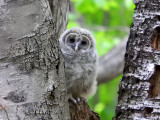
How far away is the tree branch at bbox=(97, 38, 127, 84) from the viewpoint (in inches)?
223

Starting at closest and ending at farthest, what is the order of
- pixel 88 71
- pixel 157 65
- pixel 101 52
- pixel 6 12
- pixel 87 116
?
pixel 6 12
pixel 157 65
pixel 87 116
pixel 88 71
pixel 101 52

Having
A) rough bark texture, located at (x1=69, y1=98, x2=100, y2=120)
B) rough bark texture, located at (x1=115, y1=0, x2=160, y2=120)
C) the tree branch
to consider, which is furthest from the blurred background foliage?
rough bark texture, located at (x1=115, y1=0, x2=160, y2=120)

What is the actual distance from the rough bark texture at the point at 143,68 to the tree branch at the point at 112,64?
136 inches

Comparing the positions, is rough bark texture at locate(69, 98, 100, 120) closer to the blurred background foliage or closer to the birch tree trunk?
the birch tree trunk

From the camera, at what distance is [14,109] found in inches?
80.3

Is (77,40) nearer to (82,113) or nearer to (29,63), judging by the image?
(82,113)

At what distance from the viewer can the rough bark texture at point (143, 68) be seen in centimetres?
210

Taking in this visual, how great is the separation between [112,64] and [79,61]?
2496 mm

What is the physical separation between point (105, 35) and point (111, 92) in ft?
3.73

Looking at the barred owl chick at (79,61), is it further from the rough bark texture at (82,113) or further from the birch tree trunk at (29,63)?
the birch tree trunk at (29,63)

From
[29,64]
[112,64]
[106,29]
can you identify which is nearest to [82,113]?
[29,64]

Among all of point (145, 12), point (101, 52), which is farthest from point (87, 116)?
point (101, 52)

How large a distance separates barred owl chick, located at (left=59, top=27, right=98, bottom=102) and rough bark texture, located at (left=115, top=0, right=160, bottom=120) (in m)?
0.96

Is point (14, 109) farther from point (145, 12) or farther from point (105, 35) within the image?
point (105, 35)
